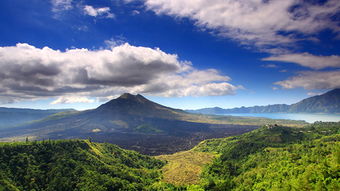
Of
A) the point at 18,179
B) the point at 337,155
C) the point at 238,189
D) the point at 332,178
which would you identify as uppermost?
the point at 337,155

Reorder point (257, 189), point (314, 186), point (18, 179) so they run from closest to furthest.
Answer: point (314, 186)
point (257, 189)
point (18, 179)

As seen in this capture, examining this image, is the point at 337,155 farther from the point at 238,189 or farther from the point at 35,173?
the point at 35,173

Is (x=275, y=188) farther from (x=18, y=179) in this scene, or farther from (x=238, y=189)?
(x=18, y=179)

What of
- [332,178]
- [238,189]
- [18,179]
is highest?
[332,178]

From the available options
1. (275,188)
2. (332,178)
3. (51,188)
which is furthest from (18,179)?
(332,178)

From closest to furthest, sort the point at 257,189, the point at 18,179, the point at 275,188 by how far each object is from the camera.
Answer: the point at 275,188
the point at 257,189
the point at 18,179

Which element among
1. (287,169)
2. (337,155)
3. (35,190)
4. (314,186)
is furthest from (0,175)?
(337,155)

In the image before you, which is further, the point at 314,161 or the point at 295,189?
the point at 314,161

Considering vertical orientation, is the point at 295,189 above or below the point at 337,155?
below

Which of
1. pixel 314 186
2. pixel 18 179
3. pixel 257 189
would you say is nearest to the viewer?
pixel 314 186
